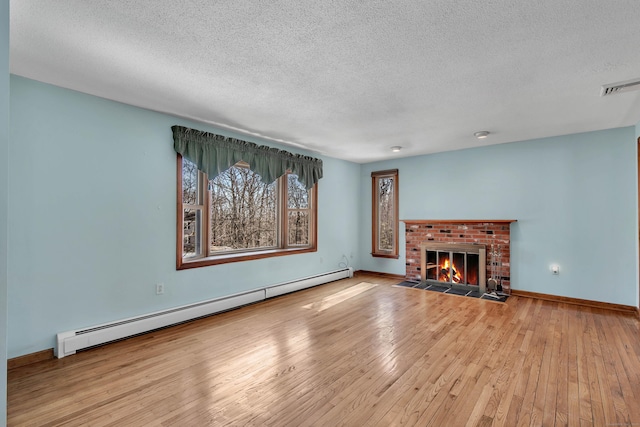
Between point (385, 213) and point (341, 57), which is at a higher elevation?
point (341, 57)

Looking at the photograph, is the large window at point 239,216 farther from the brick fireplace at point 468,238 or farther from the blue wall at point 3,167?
the blue wall at point 3,167

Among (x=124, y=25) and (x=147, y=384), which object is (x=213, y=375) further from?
(x=124, y=25)

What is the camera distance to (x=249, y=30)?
1.99 m

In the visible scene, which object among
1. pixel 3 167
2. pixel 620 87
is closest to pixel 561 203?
pixel 620 87

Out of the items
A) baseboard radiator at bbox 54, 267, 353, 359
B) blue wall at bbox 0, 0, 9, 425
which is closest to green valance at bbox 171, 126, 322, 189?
baseboard radiator at bbox 54, 267, 353, 359

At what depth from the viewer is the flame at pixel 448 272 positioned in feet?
17.6

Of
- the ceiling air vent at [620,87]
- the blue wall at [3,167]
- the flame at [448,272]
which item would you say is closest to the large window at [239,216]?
the blue wall at [3,167]

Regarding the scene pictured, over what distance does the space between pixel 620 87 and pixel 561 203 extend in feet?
7.11

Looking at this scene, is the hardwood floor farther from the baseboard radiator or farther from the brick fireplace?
the brick fireplace

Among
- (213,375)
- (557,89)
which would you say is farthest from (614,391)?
(213,375)

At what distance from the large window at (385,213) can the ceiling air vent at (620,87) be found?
3.54 meters

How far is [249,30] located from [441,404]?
2757 millimetres

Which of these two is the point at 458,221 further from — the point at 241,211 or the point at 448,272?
the point at 241,211

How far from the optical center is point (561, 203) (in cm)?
454
